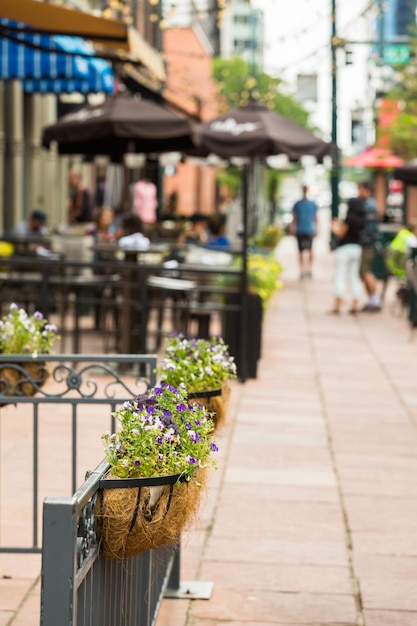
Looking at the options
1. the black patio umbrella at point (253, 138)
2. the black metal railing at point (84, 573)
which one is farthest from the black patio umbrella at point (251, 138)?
the black metal railing at point (84, 573)

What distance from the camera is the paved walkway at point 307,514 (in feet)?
18.4

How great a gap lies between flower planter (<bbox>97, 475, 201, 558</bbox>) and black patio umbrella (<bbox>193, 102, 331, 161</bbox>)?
15.0 meters

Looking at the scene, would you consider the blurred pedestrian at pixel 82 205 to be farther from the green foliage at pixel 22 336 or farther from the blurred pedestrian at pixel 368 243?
the green foliage at pixel 22 336

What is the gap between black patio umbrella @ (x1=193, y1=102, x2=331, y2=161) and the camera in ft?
63.0

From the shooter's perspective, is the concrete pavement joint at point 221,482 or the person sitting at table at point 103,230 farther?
the person sitting at table at point 103,230

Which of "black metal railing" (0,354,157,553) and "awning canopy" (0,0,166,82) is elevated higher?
"awning canopy" (0,0,166,82)

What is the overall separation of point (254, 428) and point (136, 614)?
18.1ft

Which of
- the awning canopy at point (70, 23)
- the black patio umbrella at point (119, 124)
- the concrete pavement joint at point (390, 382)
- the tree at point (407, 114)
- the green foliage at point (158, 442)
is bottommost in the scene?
the concrete pavement joint at point (390, 382)

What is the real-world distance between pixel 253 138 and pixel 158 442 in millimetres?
15633

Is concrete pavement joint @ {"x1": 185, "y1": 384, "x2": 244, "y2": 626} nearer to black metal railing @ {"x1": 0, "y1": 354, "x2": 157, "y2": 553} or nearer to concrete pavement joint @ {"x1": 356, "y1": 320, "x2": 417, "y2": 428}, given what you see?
black metal railing @ {"x1": 0, "y1": 354, "x2": 157, "y2": 553}

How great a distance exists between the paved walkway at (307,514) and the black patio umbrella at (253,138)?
6.37 m

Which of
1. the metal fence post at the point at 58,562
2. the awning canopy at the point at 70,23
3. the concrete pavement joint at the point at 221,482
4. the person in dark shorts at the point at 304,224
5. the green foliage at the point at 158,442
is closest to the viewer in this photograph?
the metal fence post at the point at 58,562

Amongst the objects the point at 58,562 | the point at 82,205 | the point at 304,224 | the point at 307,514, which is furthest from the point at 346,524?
the point at 304,224

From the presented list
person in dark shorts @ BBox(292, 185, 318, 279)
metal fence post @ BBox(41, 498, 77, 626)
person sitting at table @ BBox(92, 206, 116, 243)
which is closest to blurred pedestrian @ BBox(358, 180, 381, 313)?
person sitting at table @ BBox(92, 206, 116, 243)
